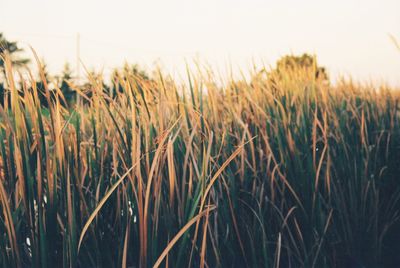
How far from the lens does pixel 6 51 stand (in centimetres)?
144

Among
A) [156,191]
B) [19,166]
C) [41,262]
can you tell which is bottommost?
[41,262]

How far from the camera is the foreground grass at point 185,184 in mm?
1355

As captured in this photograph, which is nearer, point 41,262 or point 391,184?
point 41,262

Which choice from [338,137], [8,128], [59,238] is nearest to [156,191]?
[59,238]

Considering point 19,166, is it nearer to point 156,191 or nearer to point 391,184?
point 156,191

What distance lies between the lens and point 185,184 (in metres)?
1.65

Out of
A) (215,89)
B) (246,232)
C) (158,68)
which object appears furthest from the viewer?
(215,89)

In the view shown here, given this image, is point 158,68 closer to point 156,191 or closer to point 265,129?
point 265,129

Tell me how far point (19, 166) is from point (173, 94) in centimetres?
85

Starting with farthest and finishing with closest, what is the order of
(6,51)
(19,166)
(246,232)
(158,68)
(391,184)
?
(391,184) < (158,68) < (246,232) < (6,51) < (19,166)

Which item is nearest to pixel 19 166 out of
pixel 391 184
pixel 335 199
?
pixel 335 199

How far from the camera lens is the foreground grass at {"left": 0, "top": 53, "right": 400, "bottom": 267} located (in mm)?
1355

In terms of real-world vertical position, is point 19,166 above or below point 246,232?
above

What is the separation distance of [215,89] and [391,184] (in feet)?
3.97
